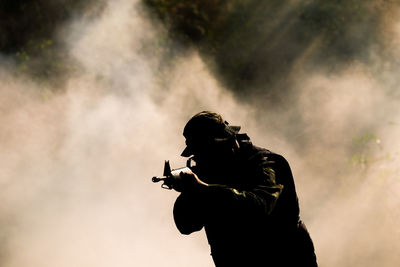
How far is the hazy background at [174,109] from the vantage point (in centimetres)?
1056

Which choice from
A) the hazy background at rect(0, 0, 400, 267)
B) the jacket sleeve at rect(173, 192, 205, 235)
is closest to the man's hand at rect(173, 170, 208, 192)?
the jacket sleeve at rect(173, 192, 205, 235)

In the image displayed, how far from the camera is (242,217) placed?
6.40 feet

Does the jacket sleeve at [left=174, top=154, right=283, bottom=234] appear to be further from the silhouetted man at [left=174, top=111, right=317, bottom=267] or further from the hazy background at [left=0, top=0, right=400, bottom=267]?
the hazy background at [left=0, top=0, right=400, bottom=267]

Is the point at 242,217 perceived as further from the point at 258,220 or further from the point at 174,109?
the point at 174,109

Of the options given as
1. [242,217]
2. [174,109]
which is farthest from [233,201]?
[174,109]

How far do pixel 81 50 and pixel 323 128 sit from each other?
327 inches

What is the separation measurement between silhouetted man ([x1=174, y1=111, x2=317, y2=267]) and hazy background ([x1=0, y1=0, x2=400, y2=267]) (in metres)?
8.81

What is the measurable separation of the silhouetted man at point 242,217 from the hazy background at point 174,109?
881cm

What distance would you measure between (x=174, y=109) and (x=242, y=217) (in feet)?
34.0

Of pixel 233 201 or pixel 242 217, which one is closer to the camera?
pixel 233 201

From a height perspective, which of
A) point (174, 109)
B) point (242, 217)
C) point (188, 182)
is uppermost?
point (174, 109)

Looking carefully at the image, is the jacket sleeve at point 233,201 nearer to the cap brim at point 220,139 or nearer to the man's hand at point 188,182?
the man's hand at point 188,182

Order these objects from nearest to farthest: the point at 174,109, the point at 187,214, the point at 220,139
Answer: the point at 187,214 → the point at 220,139 → the point at 174,109

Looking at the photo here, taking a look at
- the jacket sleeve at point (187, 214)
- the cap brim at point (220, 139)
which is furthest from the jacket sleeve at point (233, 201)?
the cap brim at point (220, 139)
